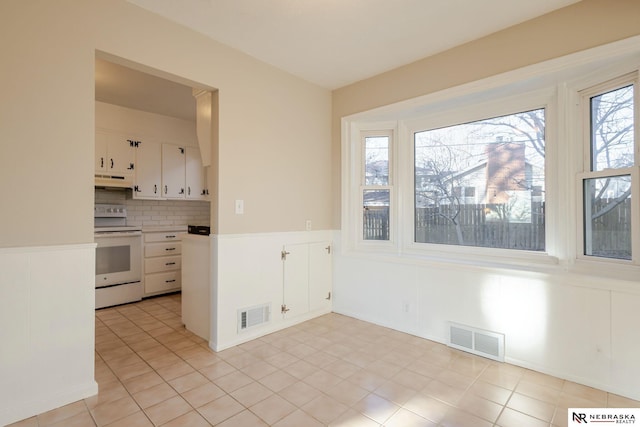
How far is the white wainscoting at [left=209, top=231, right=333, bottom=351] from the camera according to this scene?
2.78m

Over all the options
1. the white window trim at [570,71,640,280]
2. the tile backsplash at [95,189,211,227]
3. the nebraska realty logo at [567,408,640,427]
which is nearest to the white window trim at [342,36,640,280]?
the white window trim at [570,71,640,280]

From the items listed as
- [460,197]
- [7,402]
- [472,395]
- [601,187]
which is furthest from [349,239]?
[7,402]

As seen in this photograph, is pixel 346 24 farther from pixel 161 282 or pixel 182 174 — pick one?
pixel 161 282

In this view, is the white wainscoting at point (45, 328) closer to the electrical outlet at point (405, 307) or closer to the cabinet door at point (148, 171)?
the electrical outlet at point (405, 307)

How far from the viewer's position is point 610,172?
2.22 m

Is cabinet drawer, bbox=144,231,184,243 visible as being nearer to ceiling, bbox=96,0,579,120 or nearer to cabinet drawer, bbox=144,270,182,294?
cabinet drawer, bbox=144,270,182,294

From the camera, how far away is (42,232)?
6.28 feet

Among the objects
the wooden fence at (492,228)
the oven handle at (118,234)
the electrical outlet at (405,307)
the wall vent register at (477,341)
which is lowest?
the wall vent register at (477,341)

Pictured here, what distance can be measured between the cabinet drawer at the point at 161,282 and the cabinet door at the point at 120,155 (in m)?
1.55

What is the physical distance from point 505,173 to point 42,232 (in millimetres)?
3535

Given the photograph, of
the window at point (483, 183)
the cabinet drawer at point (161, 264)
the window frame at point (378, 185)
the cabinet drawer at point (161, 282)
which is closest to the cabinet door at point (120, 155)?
the cabinet drawer at point (161, 264)

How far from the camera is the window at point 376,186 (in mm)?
3588

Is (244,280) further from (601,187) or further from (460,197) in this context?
(601,187)

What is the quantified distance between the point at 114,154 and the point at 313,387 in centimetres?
409
